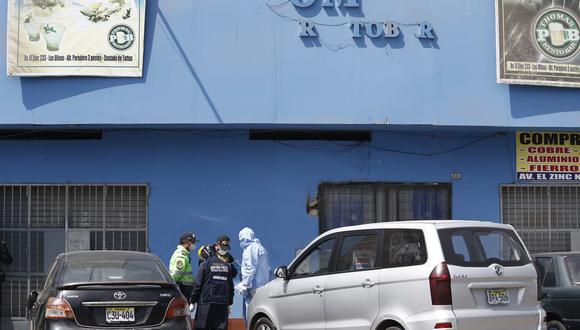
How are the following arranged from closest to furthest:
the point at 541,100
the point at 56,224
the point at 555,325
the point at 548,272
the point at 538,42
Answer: the point at 555,325 → the point at 548,272 → the point at 541,100 → the point at 538,42 → the point at 56,224

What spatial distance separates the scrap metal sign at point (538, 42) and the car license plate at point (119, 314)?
767 cm

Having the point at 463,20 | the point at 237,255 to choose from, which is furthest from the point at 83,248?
the point at 463,20

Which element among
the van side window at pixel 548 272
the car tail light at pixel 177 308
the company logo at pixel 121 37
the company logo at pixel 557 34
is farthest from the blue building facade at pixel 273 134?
the car tail light at pixel 177 308

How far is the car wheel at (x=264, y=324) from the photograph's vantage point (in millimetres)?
10043

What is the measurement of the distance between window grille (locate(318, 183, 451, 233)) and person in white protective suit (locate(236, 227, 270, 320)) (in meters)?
1.94

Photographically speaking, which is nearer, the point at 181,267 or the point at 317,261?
the point at 317,261

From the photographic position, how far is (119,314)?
8.46 metres

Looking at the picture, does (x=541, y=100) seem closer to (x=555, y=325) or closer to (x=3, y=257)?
(x=555, y=325)

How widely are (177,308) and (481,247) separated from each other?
3.25m

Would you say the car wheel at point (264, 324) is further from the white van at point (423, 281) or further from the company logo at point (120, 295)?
the company logo at point (120, 295)

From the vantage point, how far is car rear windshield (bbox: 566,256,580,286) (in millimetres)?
11000

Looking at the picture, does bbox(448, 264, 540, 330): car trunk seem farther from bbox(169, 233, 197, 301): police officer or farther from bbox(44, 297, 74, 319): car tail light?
bbox(169, 233, 197, 301): police officer

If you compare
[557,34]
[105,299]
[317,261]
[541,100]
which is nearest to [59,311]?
[105,299]

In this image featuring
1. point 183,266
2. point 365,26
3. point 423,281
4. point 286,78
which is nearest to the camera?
point 423,281
